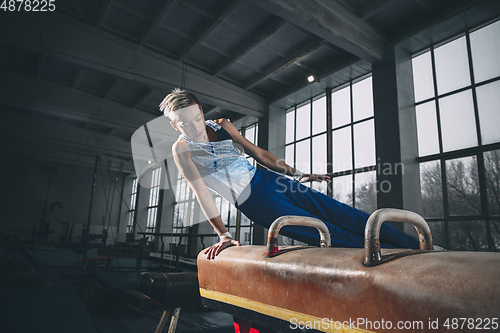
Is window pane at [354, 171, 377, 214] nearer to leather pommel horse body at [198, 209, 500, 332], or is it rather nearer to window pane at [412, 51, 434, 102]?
window pane at [412, 51, 434, 102]

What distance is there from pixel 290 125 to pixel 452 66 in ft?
14.6

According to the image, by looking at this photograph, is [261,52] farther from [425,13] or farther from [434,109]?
[434,109]

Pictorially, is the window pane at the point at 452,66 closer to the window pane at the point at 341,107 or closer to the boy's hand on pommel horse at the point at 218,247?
Answer: the window pane at the point at 341,107

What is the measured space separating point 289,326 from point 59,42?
24.0ft

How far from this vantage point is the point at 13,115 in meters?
10.8

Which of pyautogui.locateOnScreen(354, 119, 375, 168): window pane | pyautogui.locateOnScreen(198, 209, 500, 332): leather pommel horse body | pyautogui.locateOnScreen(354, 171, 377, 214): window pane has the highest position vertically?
pyautogui.locateOnScreen(354, 119, 375, 168): window pane

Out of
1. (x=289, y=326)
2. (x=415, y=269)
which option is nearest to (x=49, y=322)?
(x=289, y=326)

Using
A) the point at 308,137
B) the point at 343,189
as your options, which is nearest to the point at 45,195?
the point at 308,137

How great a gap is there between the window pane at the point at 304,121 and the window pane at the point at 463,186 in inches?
144

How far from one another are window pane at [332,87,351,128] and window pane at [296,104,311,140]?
890 mm

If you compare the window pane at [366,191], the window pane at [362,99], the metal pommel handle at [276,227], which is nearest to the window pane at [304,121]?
the window pane at [362,99]

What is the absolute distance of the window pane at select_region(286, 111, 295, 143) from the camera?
9023 millimetres

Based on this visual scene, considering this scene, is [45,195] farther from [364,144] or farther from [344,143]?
[364,144]

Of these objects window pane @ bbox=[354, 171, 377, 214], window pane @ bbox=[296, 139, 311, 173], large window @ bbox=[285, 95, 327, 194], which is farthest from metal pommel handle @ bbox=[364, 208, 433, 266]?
A: window pane @ bbox=[296, 139, 311, 173]
